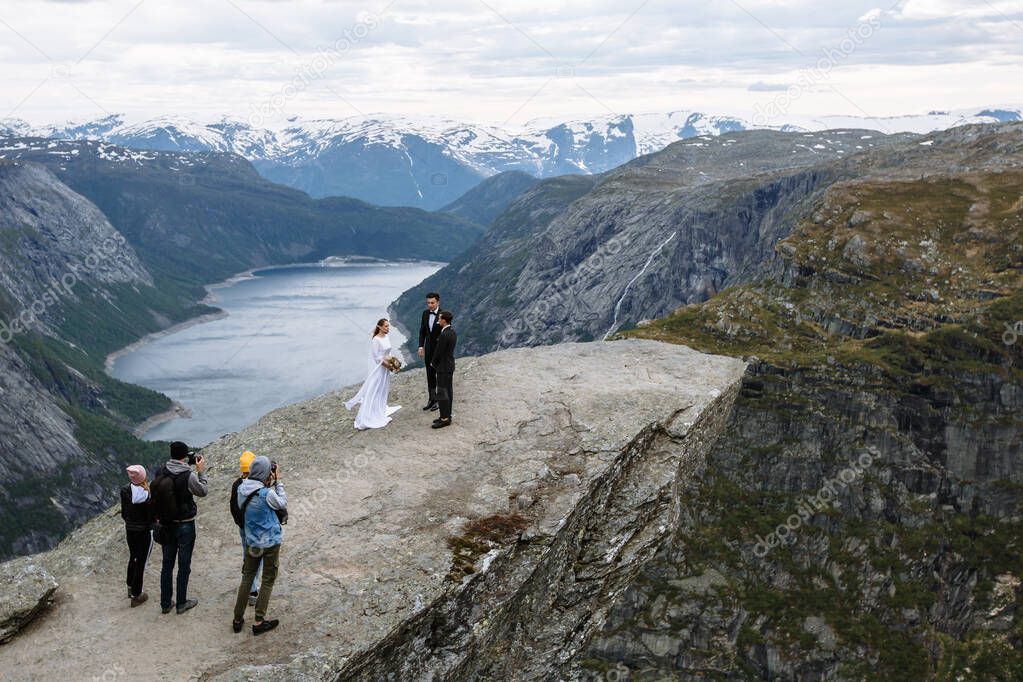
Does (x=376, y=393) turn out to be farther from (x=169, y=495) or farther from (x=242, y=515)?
(x=242, y=515)

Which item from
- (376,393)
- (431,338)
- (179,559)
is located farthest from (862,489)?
(179,559)

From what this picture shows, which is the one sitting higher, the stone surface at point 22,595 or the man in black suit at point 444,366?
the man in black suit at point 444,366

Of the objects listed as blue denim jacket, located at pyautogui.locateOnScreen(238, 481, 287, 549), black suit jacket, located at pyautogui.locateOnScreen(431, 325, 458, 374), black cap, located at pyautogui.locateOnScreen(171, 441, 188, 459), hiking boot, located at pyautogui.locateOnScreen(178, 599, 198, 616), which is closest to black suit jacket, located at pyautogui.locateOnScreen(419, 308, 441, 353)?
black suit jacket, located at pyautogui.locateOnScreen(431, 325, 458, 374)

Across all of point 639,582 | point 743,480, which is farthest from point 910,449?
point 639,582

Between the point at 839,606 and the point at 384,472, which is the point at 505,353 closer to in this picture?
the point at 384,472

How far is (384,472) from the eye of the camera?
2784 cm

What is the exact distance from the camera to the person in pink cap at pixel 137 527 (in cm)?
2220

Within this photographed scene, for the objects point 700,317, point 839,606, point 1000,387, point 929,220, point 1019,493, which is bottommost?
point 839,606

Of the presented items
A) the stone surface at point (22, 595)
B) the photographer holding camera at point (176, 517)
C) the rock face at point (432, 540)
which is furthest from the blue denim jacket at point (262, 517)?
the stone surface at point (22, 595)

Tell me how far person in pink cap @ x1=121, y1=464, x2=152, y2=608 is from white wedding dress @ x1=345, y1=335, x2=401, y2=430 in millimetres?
10047

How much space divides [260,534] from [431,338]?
11977 mm

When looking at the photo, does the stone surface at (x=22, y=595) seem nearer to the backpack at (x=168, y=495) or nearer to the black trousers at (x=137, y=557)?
the black trousers at (x=137, y=557)

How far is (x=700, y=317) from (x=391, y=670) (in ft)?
510

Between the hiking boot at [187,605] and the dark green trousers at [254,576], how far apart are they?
1.70 metres
